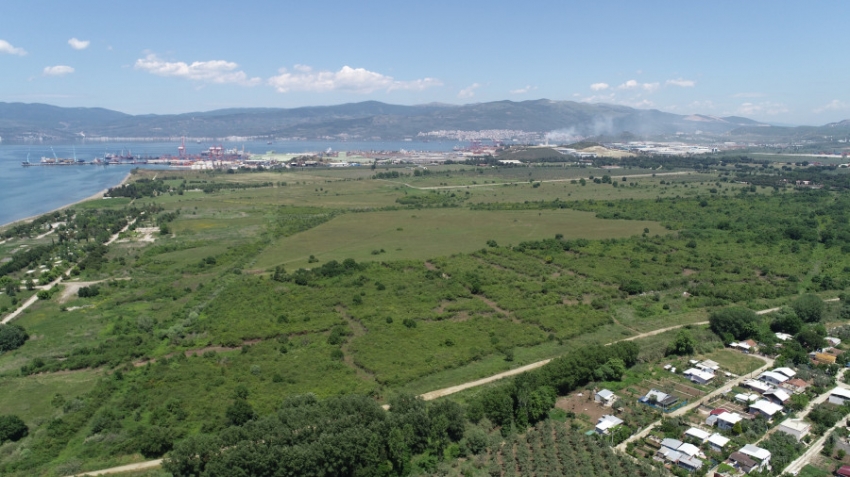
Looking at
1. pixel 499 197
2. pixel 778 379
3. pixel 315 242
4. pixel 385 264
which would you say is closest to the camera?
pixel 778 379

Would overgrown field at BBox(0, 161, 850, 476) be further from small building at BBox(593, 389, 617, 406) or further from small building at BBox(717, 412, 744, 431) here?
small building at BBox(717, 412, 744, 431)

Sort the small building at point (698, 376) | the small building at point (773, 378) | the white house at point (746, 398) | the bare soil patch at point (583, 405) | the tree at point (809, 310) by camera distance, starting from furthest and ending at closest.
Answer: the tree at point (809, 310) < the small building at point (698, 376) < the small building at point (773, 378) < the white house at point (746, 398) < the bare soil patch at point (583, 405)

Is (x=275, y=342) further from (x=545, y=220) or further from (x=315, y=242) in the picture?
(x=545, y=220)

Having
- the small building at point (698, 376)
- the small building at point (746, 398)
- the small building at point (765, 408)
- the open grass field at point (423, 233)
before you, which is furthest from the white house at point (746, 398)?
the open grass field at point (423, 233)

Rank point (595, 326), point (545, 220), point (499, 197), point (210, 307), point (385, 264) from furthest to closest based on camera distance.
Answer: point (499, 197)
point (545, 220)
point (385, 264)
point (210, 307)
point (595, 326)

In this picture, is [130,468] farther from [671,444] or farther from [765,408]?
[765,408]

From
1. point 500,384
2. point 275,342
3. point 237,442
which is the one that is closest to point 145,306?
point 275,342

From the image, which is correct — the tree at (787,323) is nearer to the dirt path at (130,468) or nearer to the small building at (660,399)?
the small building at (660,399)
